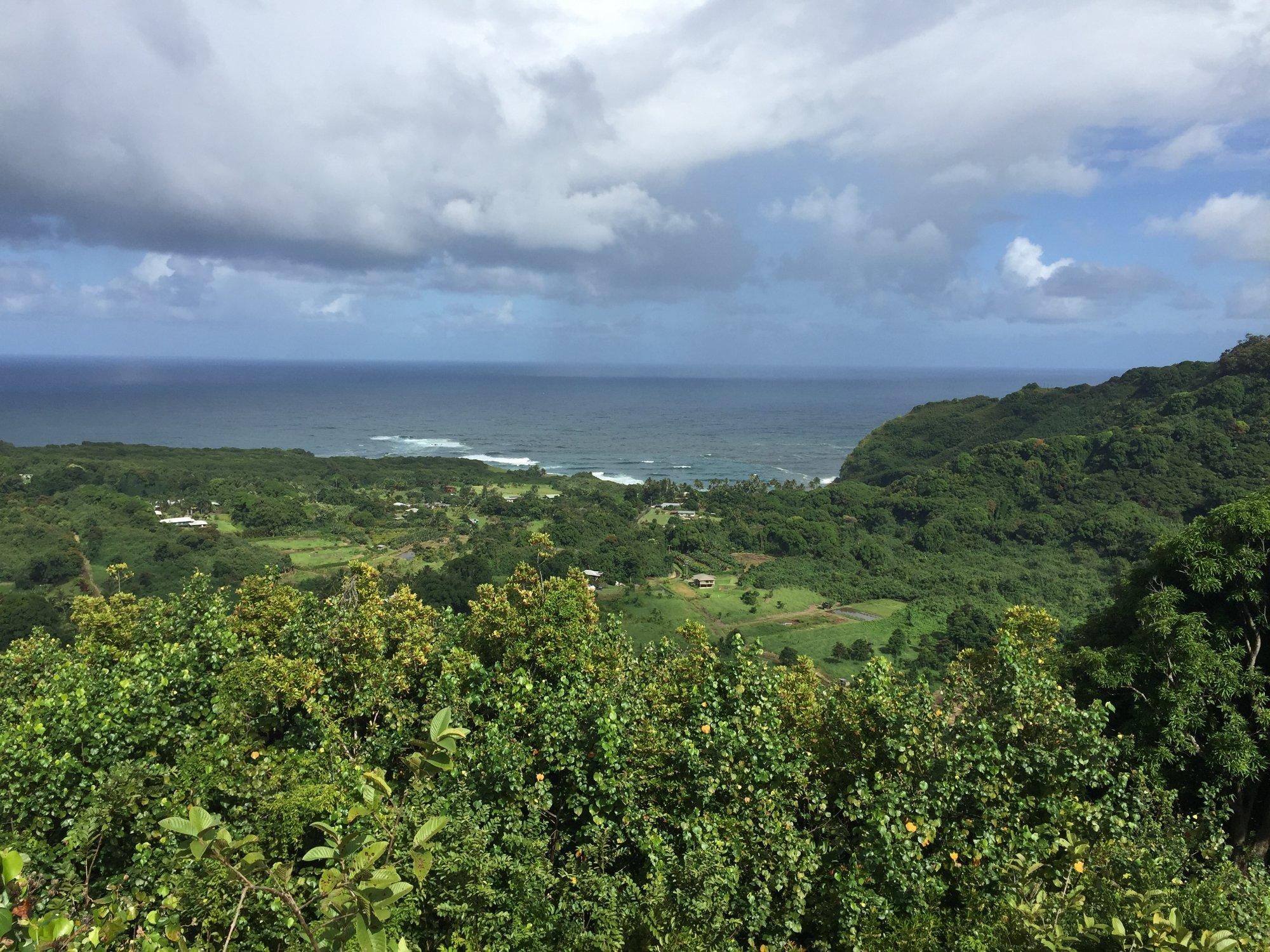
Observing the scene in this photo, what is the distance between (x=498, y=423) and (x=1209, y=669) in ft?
370

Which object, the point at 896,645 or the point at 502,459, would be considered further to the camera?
the point at 502,459

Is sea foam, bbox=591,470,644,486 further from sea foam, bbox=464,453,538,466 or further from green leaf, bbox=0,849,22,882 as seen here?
green leaf, bbox=0,849,22,882

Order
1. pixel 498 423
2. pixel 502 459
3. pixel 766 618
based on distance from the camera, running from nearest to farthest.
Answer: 1. pixel 766 618
2. pixel 502 459
3. pixel 498 423

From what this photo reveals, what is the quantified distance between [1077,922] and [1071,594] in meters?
37.1

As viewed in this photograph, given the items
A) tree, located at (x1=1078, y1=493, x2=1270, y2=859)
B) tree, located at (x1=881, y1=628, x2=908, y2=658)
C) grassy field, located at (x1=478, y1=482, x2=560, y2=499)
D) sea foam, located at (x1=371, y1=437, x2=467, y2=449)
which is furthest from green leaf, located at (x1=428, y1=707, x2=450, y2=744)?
sea foam, located at (x1=371, y1=437, x2=467, y2=449)

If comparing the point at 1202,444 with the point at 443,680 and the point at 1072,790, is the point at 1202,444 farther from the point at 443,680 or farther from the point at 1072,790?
the point at 443,680

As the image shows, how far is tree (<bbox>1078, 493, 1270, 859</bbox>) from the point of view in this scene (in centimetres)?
973

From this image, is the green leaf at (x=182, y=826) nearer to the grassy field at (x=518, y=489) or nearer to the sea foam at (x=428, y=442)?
the grassy field at (x=518, y=489)

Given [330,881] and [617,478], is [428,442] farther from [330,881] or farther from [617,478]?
[330,881]

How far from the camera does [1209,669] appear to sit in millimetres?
10188

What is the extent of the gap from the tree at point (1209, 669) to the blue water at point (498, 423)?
63.8 metres

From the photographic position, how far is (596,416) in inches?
5059

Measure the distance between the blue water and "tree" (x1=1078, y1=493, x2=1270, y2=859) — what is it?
63.8 metres

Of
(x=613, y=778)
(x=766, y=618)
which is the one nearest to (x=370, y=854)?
(x=613, y=778)
